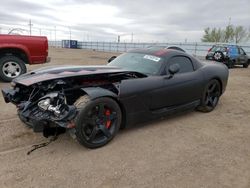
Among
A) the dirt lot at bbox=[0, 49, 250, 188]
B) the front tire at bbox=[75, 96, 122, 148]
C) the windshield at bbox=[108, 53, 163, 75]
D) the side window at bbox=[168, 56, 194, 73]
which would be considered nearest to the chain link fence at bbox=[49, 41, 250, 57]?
the side window at bbox=[168, 56, 194, 73]

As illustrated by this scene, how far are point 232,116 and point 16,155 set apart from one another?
162 inches

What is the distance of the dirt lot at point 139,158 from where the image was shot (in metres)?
2.65

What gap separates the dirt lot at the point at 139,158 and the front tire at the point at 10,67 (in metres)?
3.64

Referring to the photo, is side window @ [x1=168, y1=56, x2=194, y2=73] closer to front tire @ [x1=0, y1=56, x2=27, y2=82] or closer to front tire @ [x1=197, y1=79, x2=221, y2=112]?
front tire @ [x1=197, y1=79, x2=221, y2=112]

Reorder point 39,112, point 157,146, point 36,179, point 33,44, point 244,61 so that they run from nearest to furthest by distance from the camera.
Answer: point 36,179
point 39,112
point 157,146
point 33,44
point 244,61

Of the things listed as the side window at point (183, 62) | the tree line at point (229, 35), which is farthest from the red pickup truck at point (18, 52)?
the tree line at point (229, 35)

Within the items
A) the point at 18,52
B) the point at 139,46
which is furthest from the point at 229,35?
the point at 18,52

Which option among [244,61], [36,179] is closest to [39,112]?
[36,179]

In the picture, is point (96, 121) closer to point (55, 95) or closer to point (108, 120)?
point (108, 120)

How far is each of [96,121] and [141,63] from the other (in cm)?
163

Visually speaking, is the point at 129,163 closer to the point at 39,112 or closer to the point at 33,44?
the point at 39,112

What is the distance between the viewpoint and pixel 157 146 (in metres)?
3.50

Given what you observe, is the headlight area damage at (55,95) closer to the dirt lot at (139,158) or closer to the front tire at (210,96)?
the dirt lot at (139,158)

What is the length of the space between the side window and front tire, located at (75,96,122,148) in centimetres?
169
